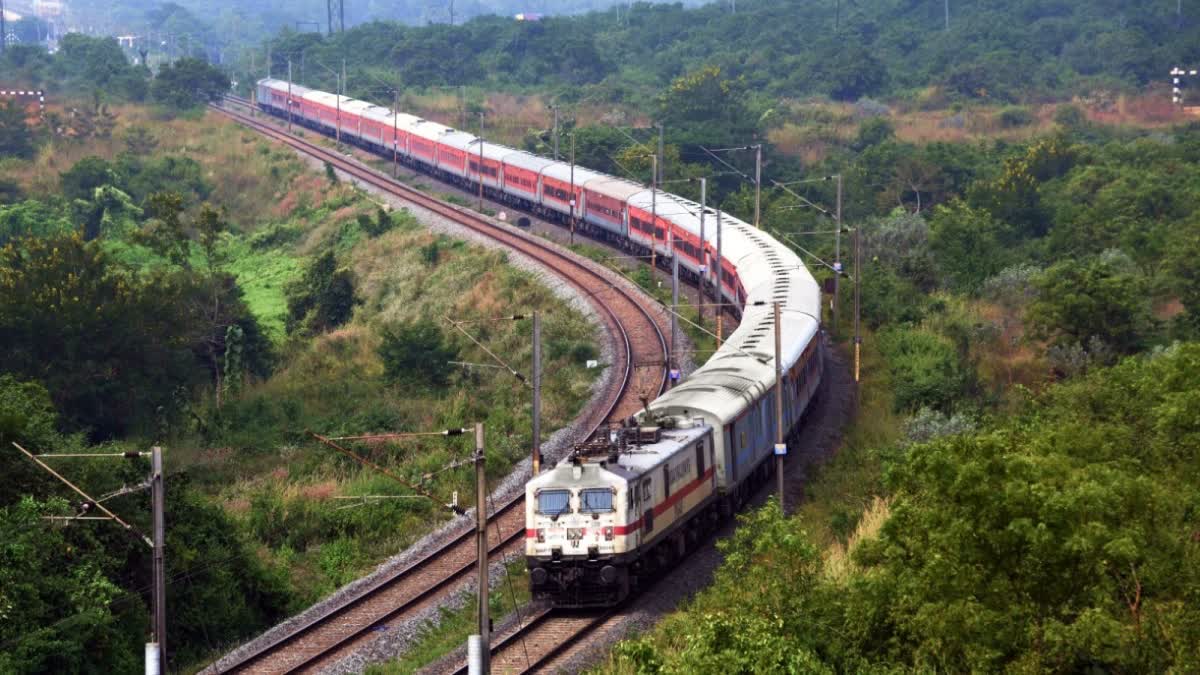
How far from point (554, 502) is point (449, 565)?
6080 mm

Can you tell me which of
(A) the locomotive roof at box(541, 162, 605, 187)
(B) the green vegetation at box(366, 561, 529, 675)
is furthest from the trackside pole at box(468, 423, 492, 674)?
(A) the locomotive roof at box(541, 162, 605, 187)

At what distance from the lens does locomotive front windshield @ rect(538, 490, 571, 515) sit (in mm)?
31000

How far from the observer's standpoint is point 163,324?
192ft

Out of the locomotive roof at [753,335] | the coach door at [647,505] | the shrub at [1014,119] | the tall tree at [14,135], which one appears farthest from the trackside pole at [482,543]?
the shrub at [1014,119]

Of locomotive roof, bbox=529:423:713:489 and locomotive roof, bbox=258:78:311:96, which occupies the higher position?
locomotive roof, bbox=258:78:311:96

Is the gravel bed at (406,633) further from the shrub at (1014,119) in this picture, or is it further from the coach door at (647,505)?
the shrub at (1014,119)

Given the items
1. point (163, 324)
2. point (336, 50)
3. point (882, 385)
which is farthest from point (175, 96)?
point (882, 385)

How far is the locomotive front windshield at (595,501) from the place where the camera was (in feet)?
101

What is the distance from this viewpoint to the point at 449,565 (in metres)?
36.2

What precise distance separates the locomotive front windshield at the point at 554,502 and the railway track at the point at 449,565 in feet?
6.94

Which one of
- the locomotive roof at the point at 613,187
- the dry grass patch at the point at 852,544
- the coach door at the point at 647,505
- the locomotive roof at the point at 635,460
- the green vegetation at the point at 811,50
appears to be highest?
the green vegetation at the point at 811,50

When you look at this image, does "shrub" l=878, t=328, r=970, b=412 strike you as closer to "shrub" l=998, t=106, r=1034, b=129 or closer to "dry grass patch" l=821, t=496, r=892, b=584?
"dry grass patch" l=821, t=496, r=892, b=584

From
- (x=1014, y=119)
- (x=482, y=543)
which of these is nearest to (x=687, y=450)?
(x=482, y=543)

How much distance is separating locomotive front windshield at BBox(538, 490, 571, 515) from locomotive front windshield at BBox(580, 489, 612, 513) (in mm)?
320
